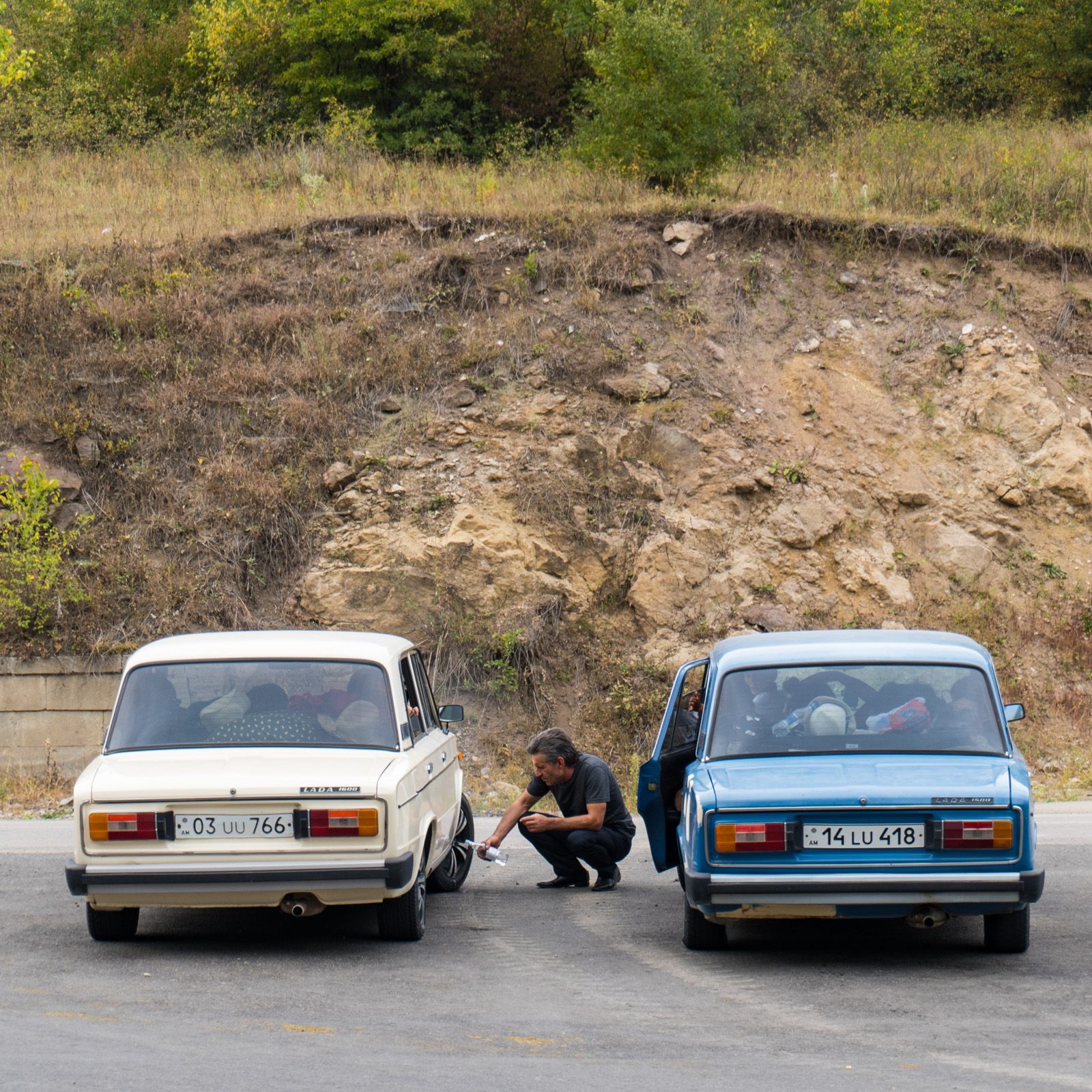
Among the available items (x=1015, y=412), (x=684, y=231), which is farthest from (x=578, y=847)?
(x=684, y=231)

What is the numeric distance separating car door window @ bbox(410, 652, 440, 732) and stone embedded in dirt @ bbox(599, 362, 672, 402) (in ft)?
31.7

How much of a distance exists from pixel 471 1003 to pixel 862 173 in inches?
768

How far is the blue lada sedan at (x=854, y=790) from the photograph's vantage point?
6.06m

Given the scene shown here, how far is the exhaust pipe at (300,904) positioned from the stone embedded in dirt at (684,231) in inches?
590

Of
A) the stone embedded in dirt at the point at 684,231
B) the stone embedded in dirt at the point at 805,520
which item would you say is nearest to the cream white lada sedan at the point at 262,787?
the stone embedded in dirt at the point at 805,520

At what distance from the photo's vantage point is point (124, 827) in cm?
639

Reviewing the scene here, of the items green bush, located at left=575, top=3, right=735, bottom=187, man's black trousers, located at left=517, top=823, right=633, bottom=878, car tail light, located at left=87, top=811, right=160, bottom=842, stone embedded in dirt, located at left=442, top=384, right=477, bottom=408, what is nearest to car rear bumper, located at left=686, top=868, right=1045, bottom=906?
man's black trousers, located at left=517, top=823, right=633, bottom=878

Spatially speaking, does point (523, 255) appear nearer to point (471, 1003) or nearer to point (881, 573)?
point (881, 573)

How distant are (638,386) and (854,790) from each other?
12.1 m

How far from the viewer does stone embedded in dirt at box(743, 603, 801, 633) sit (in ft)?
52.6

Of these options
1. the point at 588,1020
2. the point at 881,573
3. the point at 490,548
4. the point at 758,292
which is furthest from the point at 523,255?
the point at 588,1020

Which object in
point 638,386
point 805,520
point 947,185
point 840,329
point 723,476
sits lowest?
point 805,520

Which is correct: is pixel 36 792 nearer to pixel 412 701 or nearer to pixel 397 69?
pixel 412 701

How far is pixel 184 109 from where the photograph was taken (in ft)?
99.9
